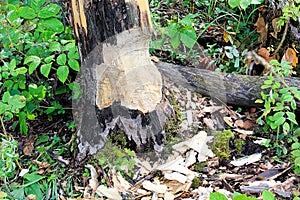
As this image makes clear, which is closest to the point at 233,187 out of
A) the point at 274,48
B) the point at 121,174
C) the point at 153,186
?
the point at 153,186

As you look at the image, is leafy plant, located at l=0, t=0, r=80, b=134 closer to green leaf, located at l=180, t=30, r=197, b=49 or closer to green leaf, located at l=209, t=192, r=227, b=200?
green leaf, located at l=180, t=30, r=197, b=49

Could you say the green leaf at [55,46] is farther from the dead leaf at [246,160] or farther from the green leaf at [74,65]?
the dead leaf at [246,160]

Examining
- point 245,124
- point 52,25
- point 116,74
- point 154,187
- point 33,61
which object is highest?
point 52,25

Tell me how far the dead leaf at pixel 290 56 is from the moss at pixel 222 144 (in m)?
0.72

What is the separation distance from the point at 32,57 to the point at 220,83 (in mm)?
1237

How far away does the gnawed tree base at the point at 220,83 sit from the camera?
2.70m

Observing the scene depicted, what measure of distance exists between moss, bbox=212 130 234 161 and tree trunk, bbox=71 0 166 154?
1.18ft

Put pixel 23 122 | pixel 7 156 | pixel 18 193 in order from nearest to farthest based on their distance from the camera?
pixel 7 156 → pixel 18 193 → pixel 23 122

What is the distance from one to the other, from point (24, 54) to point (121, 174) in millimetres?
1024

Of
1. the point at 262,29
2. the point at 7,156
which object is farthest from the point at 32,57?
the point at 262,29

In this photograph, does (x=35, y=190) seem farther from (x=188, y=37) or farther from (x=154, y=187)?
(x=188, y=37)

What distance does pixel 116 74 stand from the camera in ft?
7.50

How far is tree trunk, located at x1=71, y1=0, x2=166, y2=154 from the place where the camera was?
2.13m

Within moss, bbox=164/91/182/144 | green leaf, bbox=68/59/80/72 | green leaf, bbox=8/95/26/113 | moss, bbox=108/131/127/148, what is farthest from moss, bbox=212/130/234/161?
green leaf, bbox=8/95/26/113
